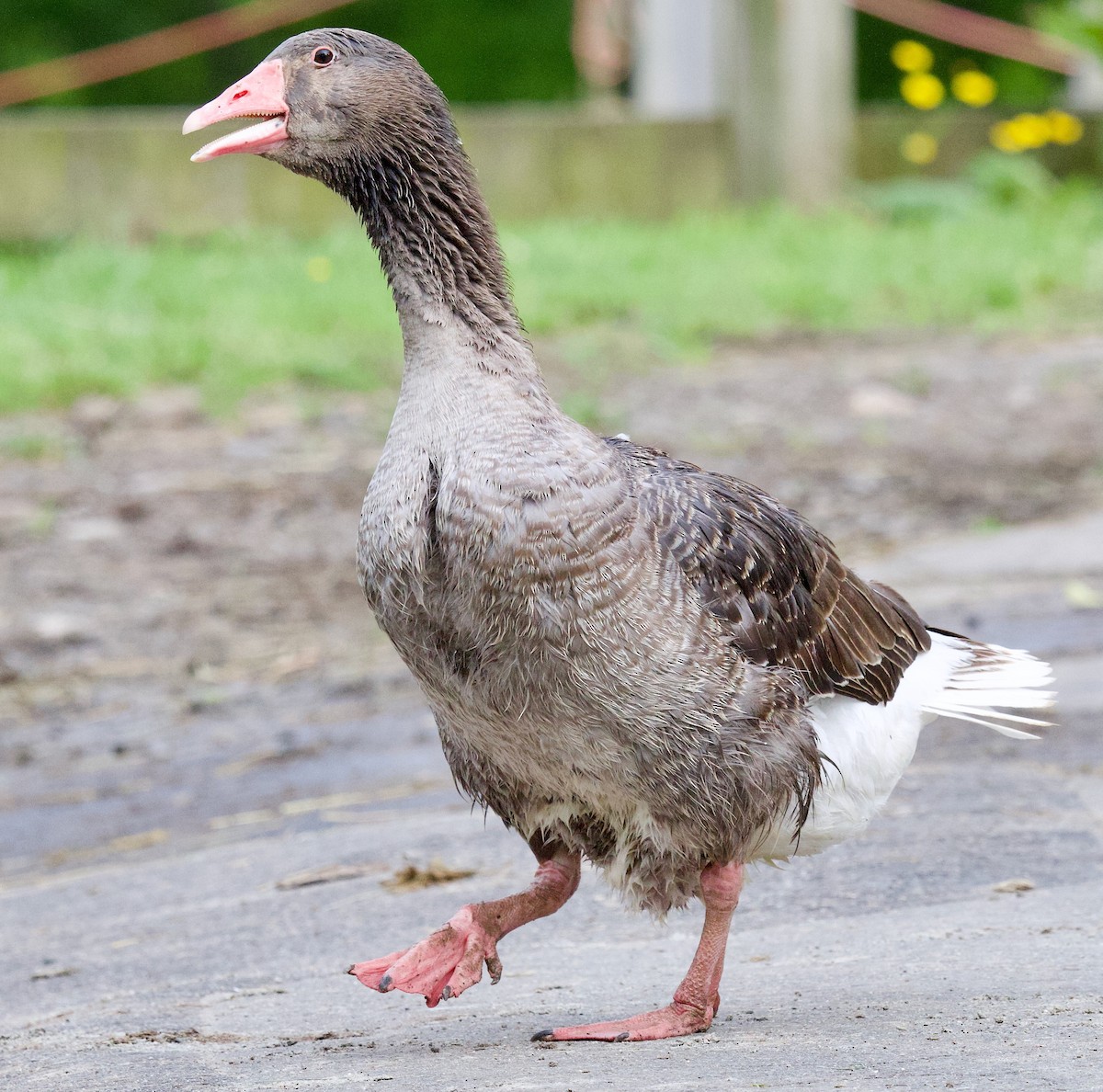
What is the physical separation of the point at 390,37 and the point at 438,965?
26.4 meters

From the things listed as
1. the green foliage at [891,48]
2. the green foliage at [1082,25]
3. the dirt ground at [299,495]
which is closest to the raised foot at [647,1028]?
the dirt ground at [299,495]

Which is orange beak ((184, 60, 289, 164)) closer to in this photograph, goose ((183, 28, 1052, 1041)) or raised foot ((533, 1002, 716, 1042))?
goose ((183, 28, 1052, 1041))

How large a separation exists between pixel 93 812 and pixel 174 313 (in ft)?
19.6

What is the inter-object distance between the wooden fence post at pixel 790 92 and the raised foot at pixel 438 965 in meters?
12.2

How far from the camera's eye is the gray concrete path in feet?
10.1

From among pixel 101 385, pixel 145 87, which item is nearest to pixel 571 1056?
Result: pixel 101 385

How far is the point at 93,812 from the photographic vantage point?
534 cm

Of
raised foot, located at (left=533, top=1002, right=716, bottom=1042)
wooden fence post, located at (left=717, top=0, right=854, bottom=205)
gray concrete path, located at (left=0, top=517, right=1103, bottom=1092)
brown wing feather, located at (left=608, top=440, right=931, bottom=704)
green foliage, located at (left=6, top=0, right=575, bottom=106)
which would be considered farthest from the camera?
green foliage, located at (left=6, top=0, right=575, bottom=106)

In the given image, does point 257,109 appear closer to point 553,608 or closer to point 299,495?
point 553,608

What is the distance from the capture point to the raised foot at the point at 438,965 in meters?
3.32

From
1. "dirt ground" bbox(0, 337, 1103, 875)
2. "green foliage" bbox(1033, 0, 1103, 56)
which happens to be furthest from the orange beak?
"green foliage" bbox(1033, 0, 1103, 56)

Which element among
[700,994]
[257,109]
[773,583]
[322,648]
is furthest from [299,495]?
[700,994]

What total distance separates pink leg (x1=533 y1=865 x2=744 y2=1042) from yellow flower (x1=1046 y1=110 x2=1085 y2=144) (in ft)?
42.7

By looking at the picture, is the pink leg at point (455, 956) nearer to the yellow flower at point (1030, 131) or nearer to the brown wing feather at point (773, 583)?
the brown wing feather at point (773, 583)
